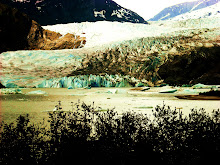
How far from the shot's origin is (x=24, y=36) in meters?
14.9

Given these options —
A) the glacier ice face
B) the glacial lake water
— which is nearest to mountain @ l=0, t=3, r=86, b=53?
the glacier ice face

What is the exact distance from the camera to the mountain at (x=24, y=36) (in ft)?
46.6

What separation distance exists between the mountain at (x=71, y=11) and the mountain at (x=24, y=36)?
14.3 metres

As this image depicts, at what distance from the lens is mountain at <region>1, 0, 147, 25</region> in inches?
Answer: 1136

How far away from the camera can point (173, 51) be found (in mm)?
9922

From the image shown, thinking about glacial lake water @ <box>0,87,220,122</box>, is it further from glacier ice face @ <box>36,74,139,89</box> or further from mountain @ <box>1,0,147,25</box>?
mountain @ <box>1,0,147,25</box>

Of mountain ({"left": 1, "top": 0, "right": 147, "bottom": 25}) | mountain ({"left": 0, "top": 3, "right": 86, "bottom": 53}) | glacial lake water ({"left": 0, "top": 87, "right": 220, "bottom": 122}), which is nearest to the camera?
glacial lake water ({"left": 0, "top": 87, "right": 220, "bottom": 122})

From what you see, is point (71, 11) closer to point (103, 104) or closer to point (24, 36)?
point (24, 36)

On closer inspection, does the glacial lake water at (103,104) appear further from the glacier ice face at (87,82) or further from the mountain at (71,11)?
the mountain at (71,11)

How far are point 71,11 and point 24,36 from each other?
1796 cm

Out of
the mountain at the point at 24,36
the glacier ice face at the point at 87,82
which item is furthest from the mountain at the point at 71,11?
the glacier ice face at the point at 87,82

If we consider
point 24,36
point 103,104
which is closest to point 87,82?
point 103,104

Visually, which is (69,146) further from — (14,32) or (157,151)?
(14,32)

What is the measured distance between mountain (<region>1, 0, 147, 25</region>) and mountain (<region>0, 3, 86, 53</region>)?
47.0 ft
